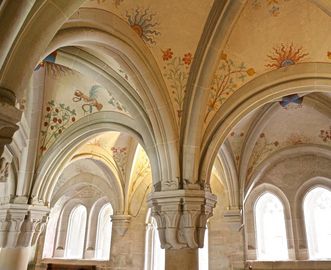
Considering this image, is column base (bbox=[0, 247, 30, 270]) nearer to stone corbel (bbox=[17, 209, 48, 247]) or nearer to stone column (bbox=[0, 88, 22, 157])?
stone corbel (bbox=[17, 209, 48, 247])

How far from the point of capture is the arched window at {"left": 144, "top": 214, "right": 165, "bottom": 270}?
948cm

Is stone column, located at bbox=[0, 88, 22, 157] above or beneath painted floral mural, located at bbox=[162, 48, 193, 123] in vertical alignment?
beneath

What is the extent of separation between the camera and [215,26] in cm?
472

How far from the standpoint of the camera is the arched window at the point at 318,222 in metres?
8.20

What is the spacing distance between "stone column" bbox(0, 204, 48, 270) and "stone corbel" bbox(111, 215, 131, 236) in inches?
133

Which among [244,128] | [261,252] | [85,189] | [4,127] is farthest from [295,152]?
[4,127]

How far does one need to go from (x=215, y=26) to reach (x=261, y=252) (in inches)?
243

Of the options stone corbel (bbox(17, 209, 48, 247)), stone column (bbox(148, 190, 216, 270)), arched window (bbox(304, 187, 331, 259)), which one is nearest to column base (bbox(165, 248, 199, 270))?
stone column (bbox(148, 190, 216, 270))

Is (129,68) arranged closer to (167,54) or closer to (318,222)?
(167,54)

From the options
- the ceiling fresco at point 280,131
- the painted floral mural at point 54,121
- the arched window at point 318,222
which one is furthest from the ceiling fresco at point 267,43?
the arched window at point 318,222

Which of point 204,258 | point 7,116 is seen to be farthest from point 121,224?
point 7,116

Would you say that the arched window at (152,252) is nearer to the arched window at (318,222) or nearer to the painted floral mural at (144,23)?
the arched window at (318,222)

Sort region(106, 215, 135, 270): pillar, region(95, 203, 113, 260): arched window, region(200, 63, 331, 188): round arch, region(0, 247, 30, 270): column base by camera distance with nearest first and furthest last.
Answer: region(200, 63, 331, 188): round arch < region(0, 247, 30, 270): column base < region(106, 215, 135, 270): pillar < region(95, 203, 113, 260): arched window

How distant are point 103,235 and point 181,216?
23.7 ft
